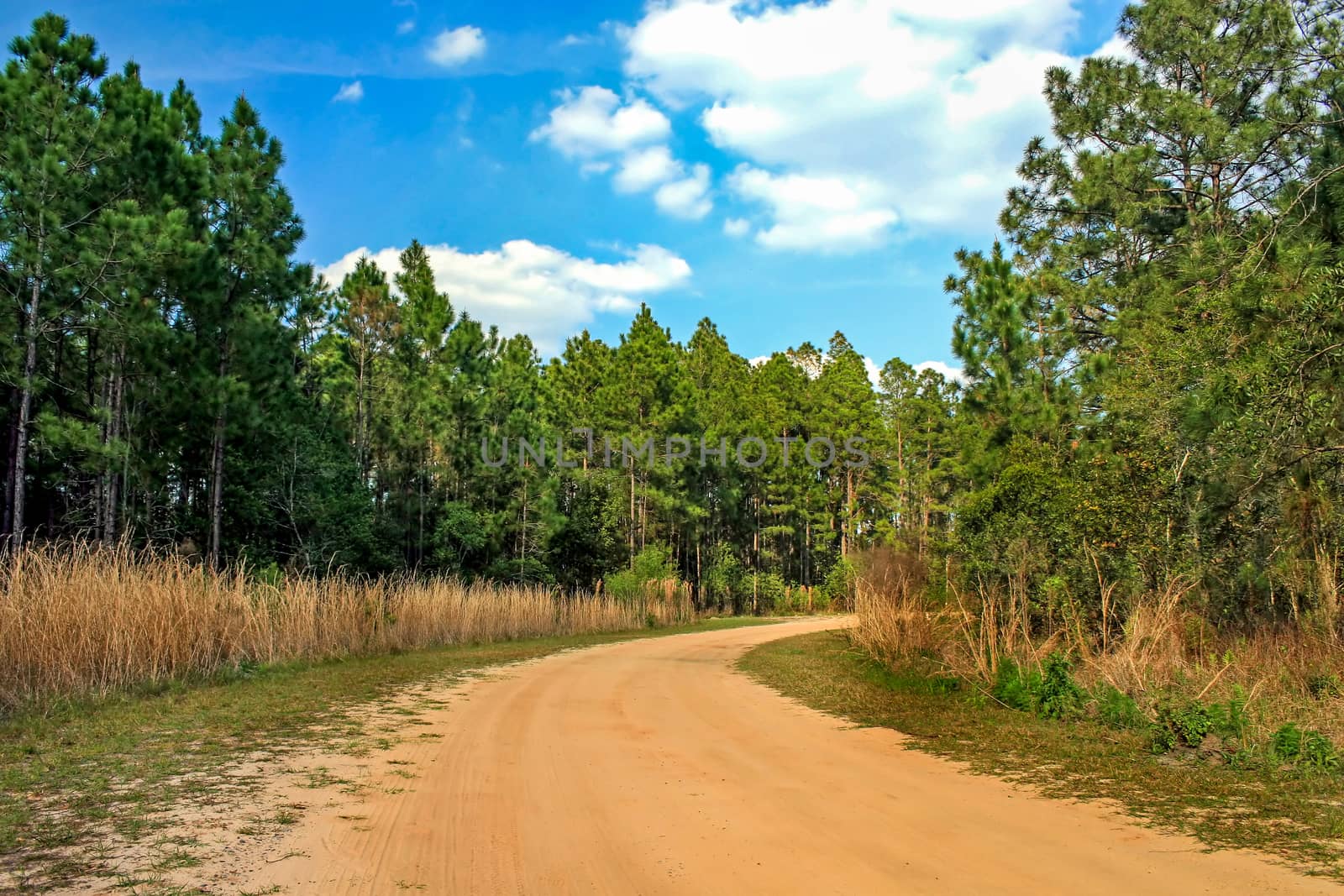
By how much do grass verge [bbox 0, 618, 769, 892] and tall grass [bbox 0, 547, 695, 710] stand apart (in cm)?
47

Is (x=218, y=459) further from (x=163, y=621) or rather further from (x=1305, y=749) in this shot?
(x=1305, y=749)

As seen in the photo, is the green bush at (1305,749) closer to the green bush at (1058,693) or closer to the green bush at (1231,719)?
the green bush at (1231,719)

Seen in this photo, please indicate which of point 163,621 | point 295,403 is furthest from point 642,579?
point 163,621

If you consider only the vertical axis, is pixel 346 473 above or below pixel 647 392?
below

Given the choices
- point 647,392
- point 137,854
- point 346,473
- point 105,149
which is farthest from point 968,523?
point 647,392

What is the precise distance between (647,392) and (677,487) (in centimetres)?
496

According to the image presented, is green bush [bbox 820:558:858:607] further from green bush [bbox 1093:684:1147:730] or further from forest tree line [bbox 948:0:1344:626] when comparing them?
green bush [bbox 1093:684:1147:730]

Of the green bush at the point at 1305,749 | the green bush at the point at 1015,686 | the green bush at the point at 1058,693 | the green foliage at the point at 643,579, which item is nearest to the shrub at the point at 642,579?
the green foliage at the point at 643,579

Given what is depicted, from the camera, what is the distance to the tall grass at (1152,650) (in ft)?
24.5

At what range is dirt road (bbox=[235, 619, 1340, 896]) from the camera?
4023mm

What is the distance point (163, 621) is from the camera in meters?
10.8

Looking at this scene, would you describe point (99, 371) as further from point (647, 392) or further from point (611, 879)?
point (647, 392)

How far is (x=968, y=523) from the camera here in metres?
13.8

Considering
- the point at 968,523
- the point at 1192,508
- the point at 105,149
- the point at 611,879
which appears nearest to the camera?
the point at 611,879
